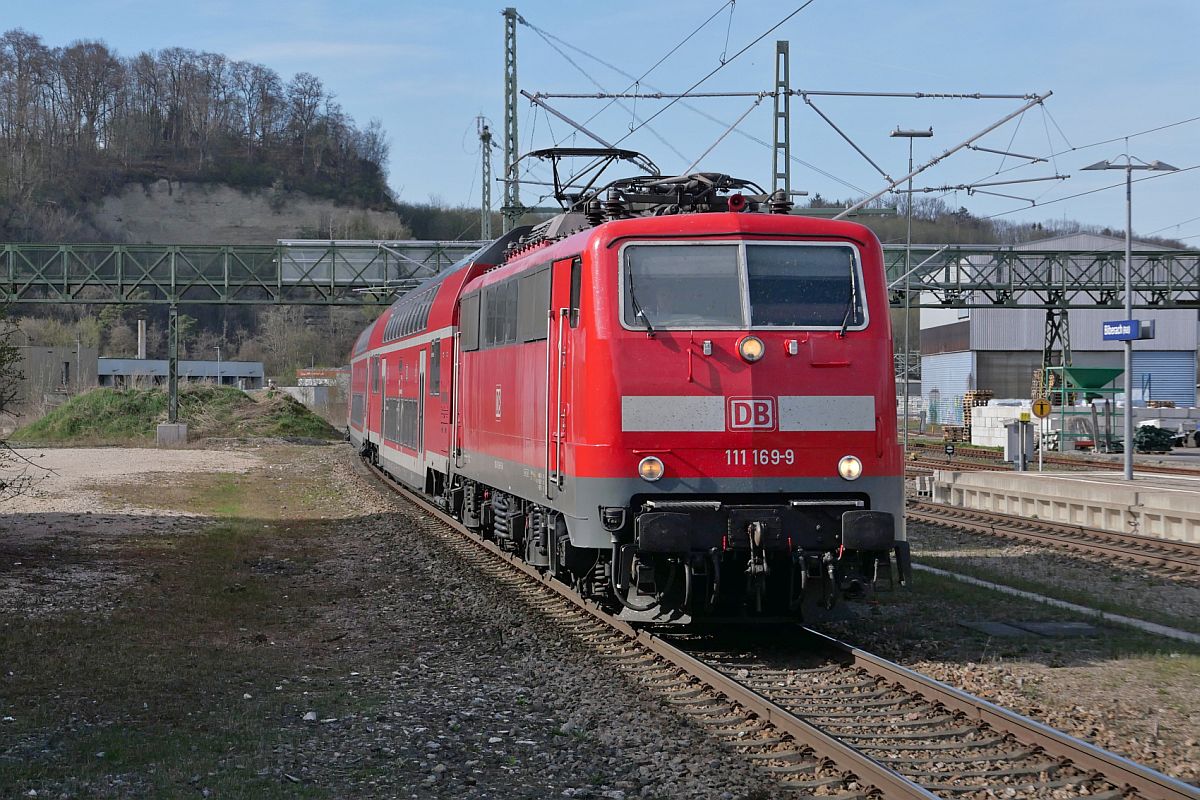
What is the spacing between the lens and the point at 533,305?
1116cm

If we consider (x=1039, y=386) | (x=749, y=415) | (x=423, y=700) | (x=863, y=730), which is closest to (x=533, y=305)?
(x=749, y=415)

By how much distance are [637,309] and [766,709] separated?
11.0 feet

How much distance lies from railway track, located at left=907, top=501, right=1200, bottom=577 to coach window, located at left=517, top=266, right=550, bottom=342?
28.4 ft

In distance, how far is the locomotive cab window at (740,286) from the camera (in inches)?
369

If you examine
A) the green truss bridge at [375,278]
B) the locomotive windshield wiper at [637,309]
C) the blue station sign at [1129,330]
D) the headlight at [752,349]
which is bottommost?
the headlight at [752,349]

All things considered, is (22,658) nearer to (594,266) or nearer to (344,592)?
(344,592)

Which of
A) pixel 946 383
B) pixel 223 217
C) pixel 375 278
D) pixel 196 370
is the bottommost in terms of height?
pixel 946 383

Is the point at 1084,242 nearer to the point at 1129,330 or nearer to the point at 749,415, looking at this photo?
the point at 1129,330

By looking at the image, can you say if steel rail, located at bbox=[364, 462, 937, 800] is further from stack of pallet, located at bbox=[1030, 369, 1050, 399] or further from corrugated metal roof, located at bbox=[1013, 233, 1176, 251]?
corrugated metal roof, located at bbox=[1013, 233, 1176, 251]

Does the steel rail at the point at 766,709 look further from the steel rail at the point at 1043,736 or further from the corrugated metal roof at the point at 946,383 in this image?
the corrugated metal roof at the point at 946,383

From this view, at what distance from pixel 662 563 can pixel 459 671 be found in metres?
1.75

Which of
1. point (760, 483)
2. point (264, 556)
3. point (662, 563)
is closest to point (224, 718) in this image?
point (662, 563)

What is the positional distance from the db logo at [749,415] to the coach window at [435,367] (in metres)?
8.42

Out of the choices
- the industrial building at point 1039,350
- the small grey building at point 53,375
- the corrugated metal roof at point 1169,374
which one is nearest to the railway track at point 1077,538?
the small grey building at point 53,375
